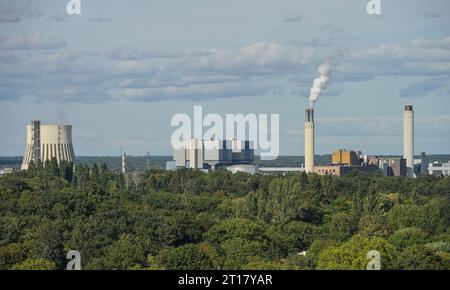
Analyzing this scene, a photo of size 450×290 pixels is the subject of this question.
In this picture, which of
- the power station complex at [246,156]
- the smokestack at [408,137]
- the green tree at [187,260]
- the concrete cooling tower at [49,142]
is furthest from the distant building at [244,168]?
the green tree at [187,260]

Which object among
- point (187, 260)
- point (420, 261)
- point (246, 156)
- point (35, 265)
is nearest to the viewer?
point (35, 265)

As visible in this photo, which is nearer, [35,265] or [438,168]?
[35,265]

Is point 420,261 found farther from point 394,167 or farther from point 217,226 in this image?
point 394,167

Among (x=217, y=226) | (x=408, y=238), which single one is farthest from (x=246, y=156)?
Answer: (x=408, y=238)

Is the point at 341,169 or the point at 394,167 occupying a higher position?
the point at 394,167

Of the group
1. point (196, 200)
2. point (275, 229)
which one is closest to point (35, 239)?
point (275, 229)

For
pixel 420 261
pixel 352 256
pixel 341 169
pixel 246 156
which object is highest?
pixel 246 156
